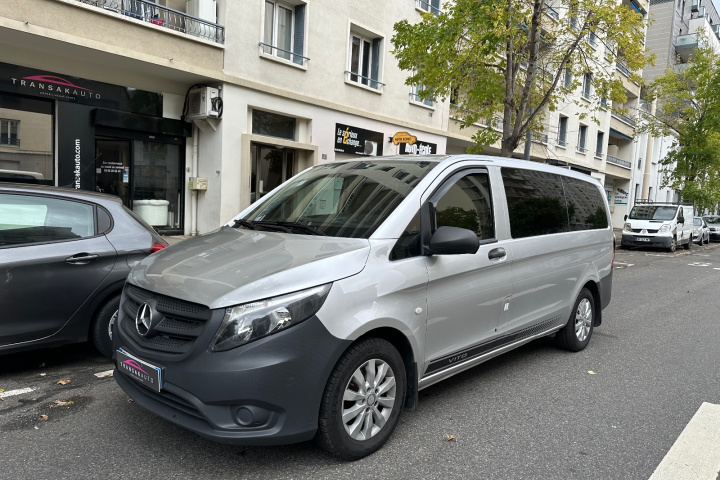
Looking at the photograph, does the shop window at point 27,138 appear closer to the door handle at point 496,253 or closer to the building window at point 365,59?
the building window at point 365,59

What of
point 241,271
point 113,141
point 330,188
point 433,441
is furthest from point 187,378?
point 113,141

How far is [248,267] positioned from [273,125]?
12.0 meters

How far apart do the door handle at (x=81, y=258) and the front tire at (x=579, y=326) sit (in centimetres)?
441

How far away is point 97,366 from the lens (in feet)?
14.7

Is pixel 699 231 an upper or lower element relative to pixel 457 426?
upper

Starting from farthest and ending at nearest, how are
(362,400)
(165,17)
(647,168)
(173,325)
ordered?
(647,168), (165,17), (362,400), (173,325)

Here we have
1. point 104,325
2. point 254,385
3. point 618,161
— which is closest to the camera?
point 254,385

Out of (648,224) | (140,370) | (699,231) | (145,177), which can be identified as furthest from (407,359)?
(699,231)

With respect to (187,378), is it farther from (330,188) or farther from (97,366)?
(97,366)

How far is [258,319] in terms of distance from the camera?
2.57 meters

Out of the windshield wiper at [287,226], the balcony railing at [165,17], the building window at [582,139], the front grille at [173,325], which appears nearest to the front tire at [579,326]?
the windshield wiper at [287,226]

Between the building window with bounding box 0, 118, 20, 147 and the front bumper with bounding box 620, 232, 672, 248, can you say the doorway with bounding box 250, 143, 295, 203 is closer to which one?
the building window with bounding box 0, 118, 20, 147

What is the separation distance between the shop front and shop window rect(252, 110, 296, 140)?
1773 millimetres

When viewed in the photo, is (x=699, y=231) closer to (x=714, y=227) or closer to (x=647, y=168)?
(x=714, y=227)
